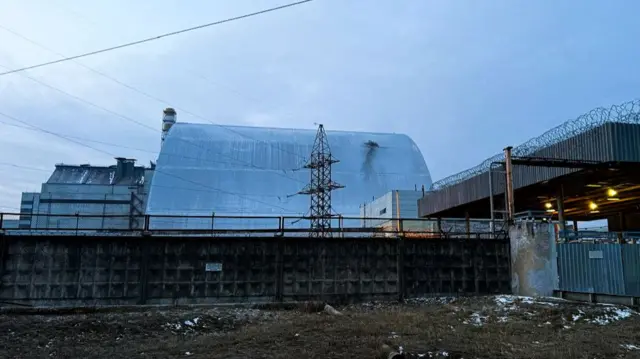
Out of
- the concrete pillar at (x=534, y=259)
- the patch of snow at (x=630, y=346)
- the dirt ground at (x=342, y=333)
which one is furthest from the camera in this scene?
the concrete pillar at (x=534, y=259)

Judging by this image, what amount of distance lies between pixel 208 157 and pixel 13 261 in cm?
3821

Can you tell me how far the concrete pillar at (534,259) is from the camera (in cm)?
1791

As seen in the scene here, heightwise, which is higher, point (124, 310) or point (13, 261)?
point (13, 261)

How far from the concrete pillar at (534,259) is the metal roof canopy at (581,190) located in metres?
2.35

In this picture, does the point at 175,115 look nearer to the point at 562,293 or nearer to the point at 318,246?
the point at 318,246

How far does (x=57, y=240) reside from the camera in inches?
688

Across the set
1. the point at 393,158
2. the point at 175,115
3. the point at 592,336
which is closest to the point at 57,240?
the point at 592,336

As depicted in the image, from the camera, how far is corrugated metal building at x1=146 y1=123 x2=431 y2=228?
50688 mm

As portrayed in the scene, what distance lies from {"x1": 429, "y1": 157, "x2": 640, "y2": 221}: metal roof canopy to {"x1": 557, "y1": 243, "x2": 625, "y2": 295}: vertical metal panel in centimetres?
330

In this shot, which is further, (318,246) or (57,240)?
(318,246)

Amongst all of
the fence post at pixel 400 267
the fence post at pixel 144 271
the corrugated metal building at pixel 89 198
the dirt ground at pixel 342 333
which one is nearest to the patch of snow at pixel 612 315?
the dirt ground at pixel 342 333

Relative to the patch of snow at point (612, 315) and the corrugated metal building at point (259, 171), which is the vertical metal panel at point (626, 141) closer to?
the patch of snow at point (612, 315)

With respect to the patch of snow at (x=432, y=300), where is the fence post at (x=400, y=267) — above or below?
above

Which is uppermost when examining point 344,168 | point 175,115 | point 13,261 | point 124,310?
point 175,115
